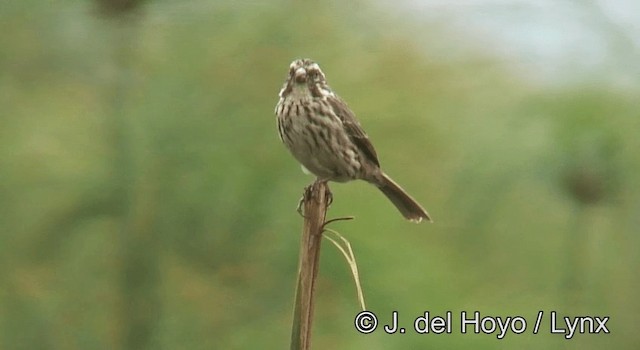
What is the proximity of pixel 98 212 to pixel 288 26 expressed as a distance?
330 millimetres

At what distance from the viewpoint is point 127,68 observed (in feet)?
3.35

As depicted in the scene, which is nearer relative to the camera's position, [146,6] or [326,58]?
[146,6]

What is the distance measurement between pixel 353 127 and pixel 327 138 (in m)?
0.04

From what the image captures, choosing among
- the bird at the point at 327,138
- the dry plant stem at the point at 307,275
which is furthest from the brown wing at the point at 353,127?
the dry plant stem at the point at 307,275

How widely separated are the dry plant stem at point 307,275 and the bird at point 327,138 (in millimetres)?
302

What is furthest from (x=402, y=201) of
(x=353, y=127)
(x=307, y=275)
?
(x=307, y=275)

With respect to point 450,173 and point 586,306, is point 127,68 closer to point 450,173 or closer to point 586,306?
point 450,173

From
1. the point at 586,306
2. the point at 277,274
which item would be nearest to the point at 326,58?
the point at 277,274

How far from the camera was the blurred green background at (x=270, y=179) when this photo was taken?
3.34 feet

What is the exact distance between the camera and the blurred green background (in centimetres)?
102

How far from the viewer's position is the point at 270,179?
1.04 metres

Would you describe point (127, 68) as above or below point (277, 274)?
above

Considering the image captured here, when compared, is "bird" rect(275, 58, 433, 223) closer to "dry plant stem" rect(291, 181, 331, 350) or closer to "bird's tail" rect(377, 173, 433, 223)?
"bird's tail" rect(377, 173, 433, 223)

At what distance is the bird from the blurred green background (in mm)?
22
